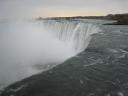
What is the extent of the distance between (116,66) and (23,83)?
4.29m

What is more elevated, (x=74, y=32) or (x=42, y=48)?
(x=74, y=32)

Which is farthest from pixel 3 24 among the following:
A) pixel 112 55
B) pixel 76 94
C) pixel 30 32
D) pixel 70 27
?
pixel 76 94

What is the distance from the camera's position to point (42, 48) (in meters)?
24.6

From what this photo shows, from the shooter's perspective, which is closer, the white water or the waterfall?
the white water

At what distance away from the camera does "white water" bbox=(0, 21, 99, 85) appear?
622 inches

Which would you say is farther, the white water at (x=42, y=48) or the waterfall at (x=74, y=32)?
the waterfall at (x=74, y=32)

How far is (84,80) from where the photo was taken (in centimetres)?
599

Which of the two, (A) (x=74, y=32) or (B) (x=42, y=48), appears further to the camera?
(B) (x=42, y=48)

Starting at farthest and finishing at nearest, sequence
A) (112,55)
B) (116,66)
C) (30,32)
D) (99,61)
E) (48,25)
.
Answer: (30,32) → (48,25) → (112,55) → (99,61) → (116,66)

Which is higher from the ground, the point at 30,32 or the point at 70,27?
the point at 70,27

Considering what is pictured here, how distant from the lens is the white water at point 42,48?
1579 centimetres

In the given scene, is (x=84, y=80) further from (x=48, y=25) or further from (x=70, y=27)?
(x=48, y=25)

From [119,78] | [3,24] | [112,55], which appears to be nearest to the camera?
A: [119,78]

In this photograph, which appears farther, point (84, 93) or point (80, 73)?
point (80, 73)
